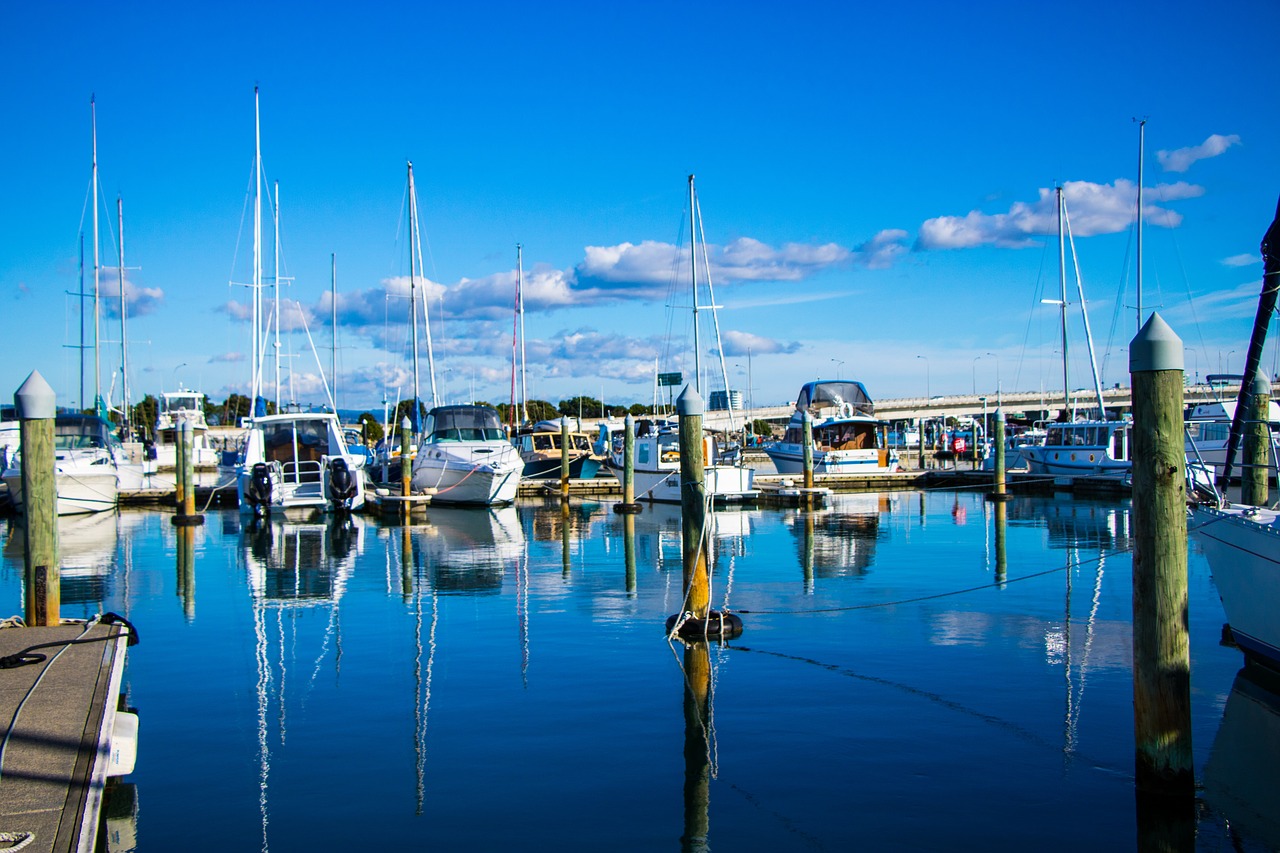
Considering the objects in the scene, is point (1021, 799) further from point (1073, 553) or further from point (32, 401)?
point (1073, 553)

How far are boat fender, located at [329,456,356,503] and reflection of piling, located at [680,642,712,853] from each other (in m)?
20.1

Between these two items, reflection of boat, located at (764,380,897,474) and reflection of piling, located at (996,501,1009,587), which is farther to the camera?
reflection of boat, located at (764,380,897,474)

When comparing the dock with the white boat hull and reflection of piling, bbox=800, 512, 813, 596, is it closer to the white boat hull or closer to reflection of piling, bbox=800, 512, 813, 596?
the white boat hull

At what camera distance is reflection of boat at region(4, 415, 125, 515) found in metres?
31.1

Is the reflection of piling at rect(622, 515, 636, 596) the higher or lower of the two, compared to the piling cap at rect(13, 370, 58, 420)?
lower

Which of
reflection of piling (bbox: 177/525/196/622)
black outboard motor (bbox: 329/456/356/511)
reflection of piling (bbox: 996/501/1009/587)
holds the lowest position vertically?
reflection of piling (bbox: 996/501/1009/587)

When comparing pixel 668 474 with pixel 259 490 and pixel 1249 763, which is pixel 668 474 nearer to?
pixel 259 490

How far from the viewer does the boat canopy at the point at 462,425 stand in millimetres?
33406

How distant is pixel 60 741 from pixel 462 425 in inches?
1081

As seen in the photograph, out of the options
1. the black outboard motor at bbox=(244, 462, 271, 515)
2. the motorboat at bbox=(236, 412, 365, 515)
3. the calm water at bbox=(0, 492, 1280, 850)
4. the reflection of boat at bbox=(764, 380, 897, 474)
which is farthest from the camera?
the reflection of boat at bbox=(764, 380, 897, 474)

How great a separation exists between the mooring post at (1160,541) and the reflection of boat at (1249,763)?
0.69 meters

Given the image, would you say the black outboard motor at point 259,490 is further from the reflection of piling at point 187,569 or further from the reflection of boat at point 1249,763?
the reflection of boat at point 1249,763

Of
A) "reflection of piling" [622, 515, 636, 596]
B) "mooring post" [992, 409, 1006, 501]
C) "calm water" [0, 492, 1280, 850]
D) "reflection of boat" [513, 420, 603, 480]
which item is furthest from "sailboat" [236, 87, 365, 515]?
"mooring post" [992, 409, 1006, 501]

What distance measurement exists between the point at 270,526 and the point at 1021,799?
78.3ft
